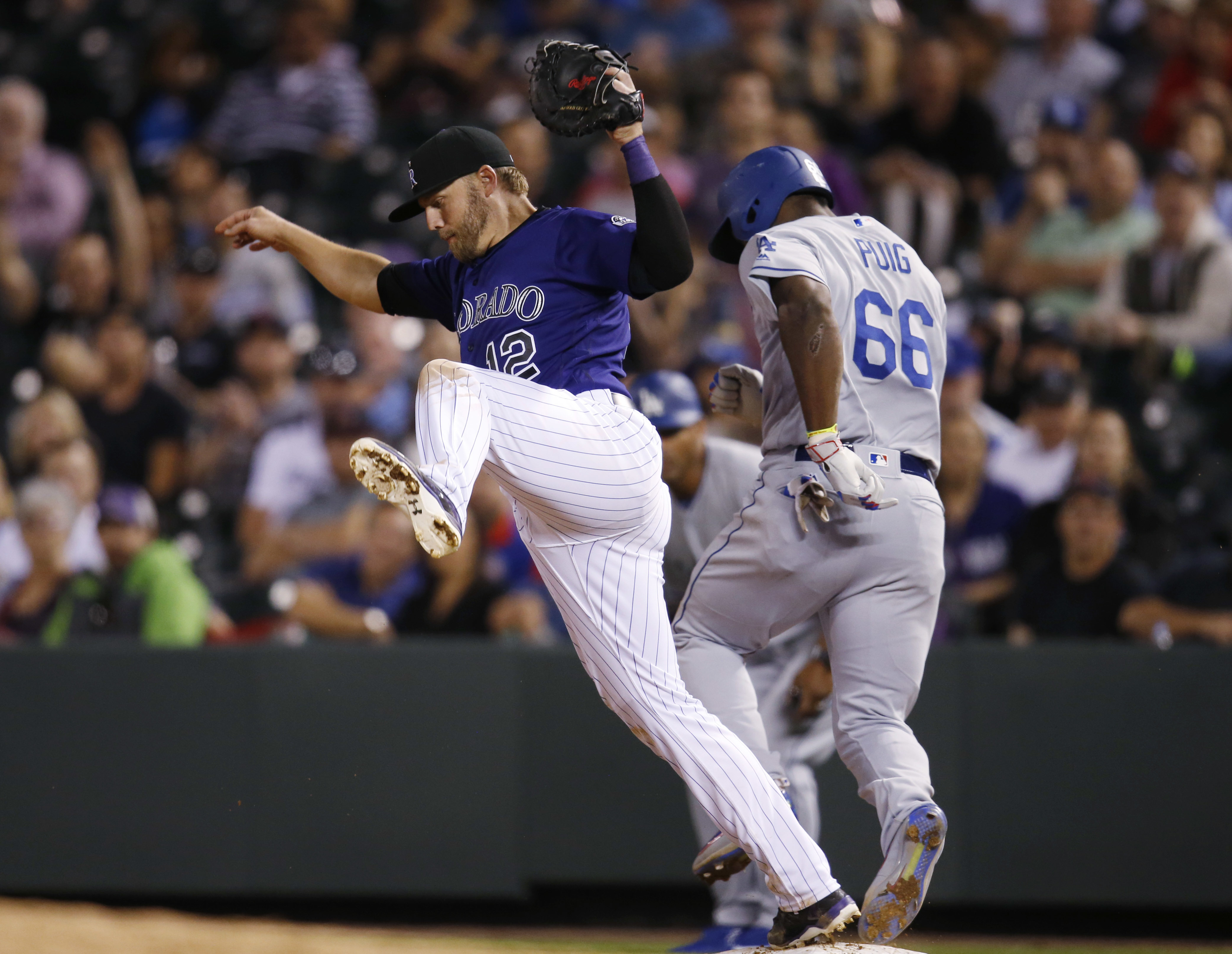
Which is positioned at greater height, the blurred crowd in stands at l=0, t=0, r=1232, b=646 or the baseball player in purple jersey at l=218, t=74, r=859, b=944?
the baseball player in purple jersey at l=218, t=74, r=859, b=944

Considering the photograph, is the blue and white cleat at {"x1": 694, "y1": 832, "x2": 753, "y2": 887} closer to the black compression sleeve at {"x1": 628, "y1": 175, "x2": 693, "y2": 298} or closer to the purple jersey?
the purple jersey

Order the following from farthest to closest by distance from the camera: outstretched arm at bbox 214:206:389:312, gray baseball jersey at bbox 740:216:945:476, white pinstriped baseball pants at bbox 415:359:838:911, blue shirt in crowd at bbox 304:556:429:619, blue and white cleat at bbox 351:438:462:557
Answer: blue shirt in crowd at bbox 304:556:429:619
outstretched arm at bbox 214:206:389:312
gray baseball jersey at bbox 740:216:945:476
white pinstriped baseball pants at bbox 415:359:838:911
blue and white cleat at bbox 351:438:462:557

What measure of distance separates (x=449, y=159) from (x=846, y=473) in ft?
4.03

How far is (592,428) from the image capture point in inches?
132

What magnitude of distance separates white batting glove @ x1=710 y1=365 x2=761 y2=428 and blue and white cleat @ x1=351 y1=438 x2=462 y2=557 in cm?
130

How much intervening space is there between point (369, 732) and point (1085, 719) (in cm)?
284

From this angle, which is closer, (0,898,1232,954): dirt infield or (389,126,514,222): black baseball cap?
(389,126,514,222): black baseball cap

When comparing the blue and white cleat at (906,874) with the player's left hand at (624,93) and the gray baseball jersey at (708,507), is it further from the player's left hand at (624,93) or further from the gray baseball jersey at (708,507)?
the player's left hand at (624,93)

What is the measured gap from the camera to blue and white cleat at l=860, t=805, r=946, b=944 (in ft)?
11.1

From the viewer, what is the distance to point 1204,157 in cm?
723

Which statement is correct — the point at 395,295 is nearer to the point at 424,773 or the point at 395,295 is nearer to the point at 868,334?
the point at 868,334

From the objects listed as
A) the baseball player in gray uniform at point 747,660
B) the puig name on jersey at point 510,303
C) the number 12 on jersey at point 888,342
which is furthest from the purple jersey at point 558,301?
the baseball player in gray uniform at point 747,660

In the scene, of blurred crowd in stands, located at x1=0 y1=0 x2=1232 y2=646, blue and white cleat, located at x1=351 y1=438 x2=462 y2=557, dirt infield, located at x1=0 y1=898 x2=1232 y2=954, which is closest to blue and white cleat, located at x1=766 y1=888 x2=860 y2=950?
dirt infield, located at x1=0 y1=898 x2=1232 y2=954

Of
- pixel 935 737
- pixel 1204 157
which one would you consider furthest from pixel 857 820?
pixel 1204 157
